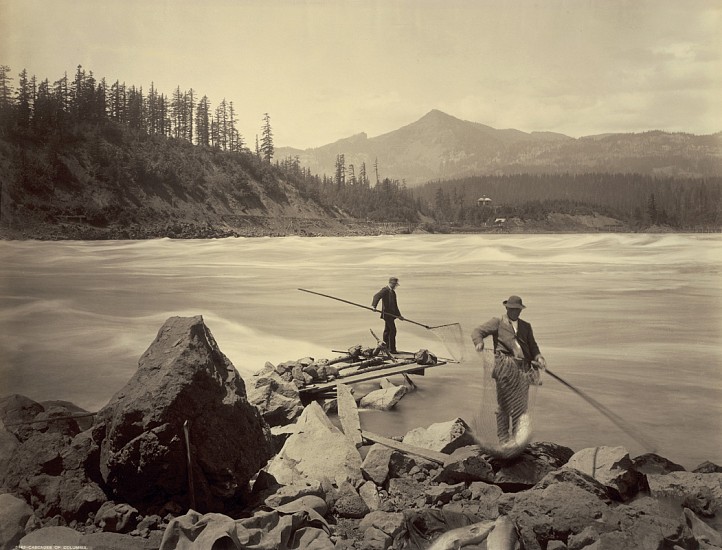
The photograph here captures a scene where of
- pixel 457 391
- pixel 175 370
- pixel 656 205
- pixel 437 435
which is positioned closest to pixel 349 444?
pixel 437 435

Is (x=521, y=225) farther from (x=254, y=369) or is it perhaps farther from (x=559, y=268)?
(x=254, y=369)

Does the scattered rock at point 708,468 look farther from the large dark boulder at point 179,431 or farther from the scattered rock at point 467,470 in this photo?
the large dark boulder at point 179,431

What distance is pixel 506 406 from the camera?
4523 mm

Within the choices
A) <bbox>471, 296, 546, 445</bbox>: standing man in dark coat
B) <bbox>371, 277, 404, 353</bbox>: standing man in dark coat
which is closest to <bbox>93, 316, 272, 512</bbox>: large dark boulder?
<bbox>471, 296, 546, 445</bbox>: standing man in dark coat

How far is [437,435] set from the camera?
16.3ft

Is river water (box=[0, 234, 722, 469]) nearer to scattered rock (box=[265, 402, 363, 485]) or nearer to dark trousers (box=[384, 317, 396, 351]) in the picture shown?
dark trousers (box=[384, 317, 396, 351])

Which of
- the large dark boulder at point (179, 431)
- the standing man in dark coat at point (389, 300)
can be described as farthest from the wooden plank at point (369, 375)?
the large dark boulder at point (179, 431)

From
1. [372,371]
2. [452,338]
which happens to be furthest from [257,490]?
[452,338]

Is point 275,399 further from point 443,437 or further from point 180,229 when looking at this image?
point 180,229

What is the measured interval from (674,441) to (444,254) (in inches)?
126

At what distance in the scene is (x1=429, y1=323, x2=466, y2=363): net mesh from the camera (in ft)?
20.3

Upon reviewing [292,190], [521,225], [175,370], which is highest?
[292,190]

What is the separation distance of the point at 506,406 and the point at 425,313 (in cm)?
186

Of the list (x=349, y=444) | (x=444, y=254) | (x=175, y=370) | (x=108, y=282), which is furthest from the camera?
(x=444, y=254)
